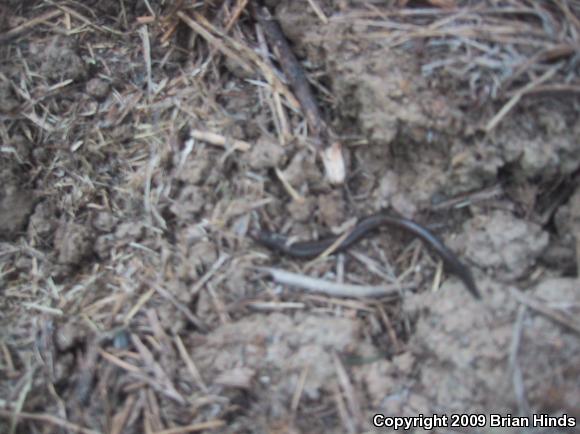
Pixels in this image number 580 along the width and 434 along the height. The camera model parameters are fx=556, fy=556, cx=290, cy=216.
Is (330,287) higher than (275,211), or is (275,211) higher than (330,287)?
(275,211)

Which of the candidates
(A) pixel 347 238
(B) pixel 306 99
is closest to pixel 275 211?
(A) pixel 347 238

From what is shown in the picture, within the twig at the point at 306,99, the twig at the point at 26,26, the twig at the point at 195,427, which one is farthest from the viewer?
the twig at the point at 26,26

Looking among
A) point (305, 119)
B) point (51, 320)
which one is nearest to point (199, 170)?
point (305, 119)

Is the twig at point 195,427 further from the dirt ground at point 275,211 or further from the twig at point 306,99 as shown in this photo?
the twig at point 306,99

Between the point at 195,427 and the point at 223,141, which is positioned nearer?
the point at 195,427

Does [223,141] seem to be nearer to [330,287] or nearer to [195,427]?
[330,287]

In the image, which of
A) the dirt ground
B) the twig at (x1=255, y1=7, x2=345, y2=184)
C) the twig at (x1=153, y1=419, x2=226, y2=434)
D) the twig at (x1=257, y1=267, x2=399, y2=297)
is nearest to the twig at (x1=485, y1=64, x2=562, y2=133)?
the dirt ground

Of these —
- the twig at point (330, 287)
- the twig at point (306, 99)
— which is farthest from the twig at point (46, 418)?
the twig at point (306, 99)

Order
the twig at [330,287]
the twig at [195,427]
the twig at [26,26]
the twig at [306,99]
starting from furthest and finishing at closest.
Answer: the twig at [26,26] → the twig at [306,99] → the twig at [330,287] → the twig at [195,427]
